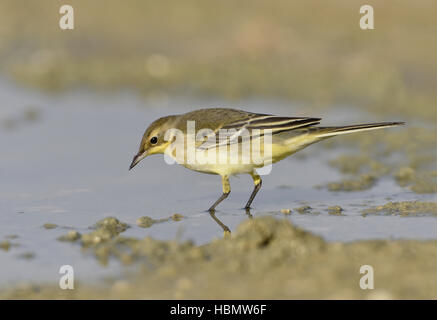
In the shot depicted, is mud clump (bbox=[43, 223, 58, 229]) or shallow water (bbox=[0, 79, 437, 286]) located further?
mud clump (bbox=[43, 223, 58, 229])

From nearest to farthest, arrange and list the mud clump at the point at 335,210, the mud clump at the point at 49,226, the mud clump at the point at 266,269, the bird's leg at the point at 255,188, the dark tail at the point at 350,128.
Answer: the mud clump at the point at 266,269 → the mud clump at the point at 49,226 → the dark tail at the point at 350,128 → the mud clump at the point at 335,210 → the bird's leg at the point at 255,188

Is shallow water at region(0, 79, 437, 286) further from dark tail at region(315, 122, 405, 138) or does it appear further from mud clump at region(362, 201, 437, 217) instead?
dark tail at region(315, 122, 405, 138)

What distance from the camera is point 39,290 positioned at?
6016mm

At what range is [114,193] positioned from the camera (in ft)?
30.1

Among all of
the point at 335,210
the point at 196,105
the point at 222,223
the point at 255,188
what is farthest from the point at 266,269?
the point at 196,105

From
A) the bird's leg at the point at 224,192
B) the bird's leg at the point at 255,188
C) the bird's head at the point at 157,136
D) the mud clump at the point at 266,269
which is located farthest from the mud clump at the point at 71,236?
the bird's leg at the point at 255,188

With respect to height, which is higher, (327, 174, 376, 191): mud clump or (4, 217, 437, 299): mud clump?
(327, 174, 376, 191): mud clump

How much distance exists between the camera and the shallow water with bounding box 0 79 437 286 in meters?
7.17

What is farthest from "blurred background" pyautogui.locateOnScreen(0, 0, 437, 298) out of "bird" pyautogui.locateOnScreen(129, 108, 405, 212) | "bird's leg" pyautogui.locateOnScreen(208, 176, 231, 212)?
"bird" pyautogui.locateOnScreen(129, 108, 405, 212)

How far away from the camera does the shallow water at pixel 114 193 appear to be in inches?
282

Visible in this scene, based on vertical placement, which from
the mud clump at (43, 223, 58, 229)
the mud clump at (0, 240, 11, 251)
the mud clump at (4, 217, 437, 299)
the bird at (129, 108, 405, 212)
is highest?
the bird at (129, 108, 405, 212)

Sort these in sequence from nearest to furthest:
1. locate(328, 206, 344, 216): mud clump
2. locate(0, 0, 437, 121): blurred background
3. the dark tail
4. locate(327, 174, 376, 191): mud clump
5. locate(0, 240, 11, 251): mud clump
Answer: locate(0, 240, 11, 251): mud clump, the dark tail, locate(328, 206, 344, 216): mud clump, locate(327, 174, 376, 191): mud clump, locate(0, 0, 437, 121): blurred background

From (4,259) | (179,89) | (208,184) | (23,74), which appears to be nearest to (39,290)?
(4,259)

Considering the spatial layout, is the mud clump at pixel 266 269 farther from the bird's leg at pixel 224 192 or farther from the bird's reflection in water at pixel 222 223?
the bird's leg at pixel 224 192
